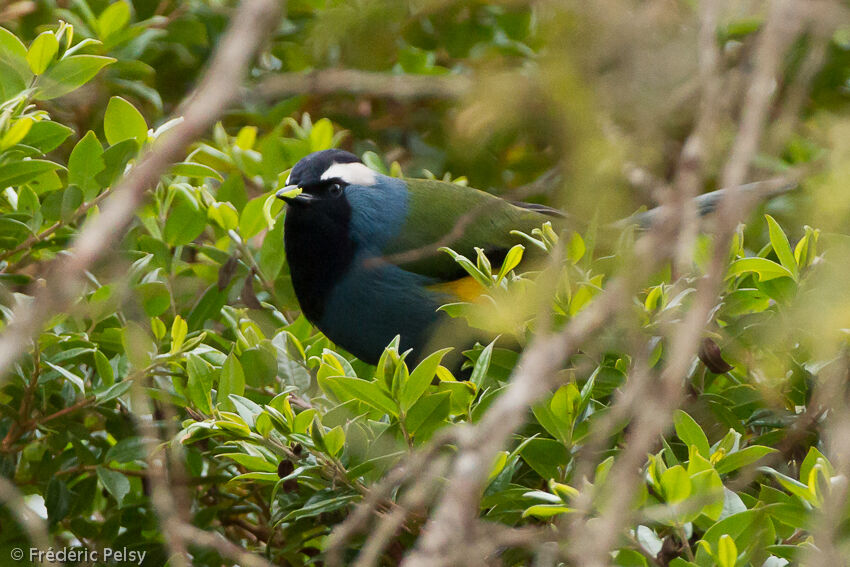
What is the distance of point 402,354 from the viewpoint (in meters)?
2.23

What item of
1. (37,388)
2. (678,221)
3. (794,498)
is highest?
(678,221)

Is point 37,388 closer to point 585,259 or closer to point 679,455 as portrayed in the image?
point 585,259

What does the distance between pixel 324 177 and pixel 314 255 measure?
9.7 inches

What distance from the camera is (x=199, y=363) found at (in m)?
2.11

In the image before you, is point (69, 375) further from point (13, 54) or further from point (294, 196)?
point (294, 196)

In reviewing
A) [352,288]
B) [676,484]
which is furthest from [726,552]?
[352,288]

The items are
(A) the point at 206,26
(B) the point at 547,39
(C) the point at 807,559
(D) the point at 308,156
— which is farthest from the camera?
(A) the point at 206,26

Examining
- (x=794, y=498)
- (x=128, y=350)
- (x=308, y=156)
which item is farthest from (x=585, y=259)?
(x=308, y=156)

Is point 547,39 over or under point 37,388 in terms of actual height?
over

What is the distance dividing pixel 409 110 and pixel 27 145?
1.95m

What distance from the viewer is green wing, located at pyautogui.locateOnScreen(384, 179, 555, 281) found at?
126 inches

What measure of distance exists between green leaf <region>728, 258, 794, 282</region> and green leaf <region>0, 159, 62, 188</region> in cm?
146

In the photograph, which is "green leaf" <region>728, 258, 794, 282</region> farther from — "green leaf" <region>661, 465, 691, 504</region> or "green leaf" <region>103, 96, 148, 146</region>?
"green leaf" <region>103, 96, 148, 146</region>

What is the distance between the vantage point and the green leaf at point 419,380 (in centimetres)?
190
